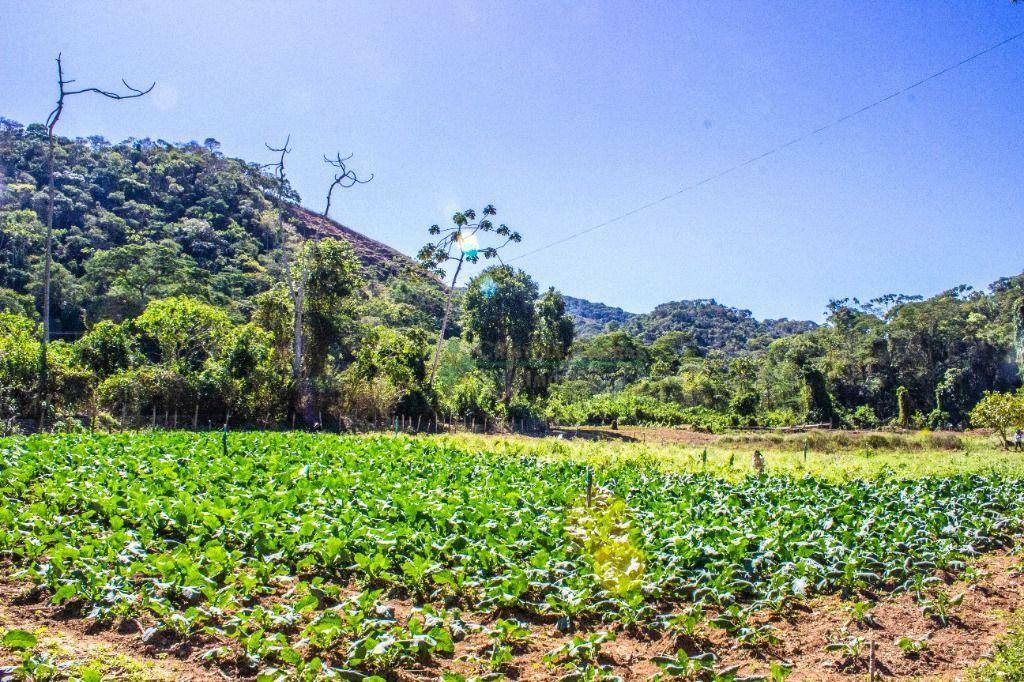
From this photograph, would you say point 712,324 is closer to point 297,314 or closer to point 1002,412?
point 1002,412

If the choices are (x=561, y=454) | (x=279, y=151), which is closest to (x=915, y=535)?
(x=561, y=454)

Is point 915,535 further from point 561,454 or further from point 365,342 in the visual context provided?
point 365,342

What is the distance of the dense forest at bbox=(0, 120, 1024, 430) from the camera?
26297 mm

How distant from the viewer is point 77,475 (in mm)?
9875

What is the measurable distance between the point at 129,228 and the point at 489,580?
208ft

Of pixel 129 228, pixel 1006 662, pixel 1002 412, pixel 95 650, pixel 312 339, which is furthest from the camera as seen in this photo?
pixel 129 228

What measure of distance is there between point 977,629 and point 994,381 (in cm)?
5357

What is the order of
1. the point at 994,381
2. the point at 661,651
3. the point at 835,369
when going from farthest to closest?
the point at 835,369, the point at 994,381, the point at 661,651

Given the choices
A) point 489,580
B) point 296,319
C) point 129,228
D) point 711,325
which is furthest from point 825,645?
point 711,325

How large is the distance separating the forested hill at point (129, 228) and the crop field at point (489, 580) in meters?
26.3

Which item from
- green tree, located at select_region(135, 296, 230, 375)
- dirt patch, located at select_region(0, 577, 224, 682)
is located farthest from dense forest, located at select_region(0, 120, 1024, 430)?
dirt patch, located at select_region(0, 577, 224, 682)

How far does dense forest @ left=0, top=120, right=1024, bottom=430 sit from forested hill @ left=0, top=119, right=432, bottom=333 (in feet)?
0.68

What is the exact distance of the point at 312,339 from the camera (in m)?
29.5

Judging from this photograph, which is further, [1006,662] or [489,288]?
[489,288]
